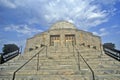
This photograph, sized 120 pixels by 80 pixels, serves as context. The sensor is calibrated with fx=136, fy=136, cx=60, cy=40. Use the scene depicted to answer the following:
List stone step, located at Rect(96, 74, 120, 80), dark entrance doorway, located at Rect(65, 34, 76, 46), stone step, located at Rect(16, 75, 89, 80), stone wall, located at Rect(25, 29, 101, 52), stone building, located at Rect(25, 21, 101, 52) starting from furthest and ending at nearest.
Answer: stone wall, located at Rect(25, 29, 101, 52) < stone building, located at Rect(25, 21, 101, 52) < dark entrance doorway, located at Rect(65, 34, 76, 46) < stone step, located at Rect(16, 75, 89, 80) < stone step, located at Rect(96, 74, 120, 80)

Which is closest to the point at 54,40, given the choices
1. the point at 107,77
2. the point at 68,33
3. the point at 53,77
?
the point at 68,33

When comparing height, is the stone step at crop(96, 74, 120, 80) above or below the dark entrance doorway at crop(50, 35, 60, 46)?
below

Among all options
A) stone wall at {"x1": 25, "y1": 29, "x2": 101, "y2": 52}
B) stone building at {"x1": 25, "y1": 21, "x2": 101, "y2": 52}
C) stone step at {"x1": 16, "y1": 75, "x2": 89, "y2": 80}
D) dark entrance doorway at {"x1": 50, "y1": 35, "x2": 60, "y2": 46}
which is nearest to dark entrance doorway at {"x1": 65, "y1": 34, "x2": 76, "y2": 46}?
stone building at {"x1": 25, "y1": 21, "x2": 101, "y2": 52}

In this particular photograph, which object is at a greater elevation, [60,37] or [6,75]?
[60,37]

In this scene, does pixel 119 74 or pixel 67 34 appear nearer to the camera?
→ pixel 119 74

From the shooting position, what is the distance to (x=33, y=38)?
1021 inches

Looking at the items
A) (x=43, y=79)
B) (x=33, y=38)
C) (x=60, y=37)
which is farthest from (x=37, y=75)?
(x=33, y=38)

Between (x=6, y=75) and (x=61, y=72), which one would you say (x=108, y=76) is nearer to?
(x=61, y=72)

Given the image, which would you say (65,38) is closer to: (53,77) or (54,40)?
(54,40)

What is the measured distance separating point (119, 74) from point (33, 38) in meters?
20.8

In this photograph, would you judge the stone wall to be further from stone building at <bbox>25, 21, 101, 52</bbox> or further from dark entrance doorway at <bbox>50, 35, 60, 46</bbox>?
dark entrance doorway at <bbox>50, 35, 60, 46</bbox>

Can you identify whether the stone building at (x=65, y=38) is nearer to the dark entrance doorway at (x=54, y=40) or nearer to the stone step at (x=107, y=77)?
the dark entrance doorway at (x=54, y=40)

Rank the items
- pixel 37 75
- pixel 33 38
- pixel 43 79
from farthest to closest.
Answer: pixel 33 38 → pixel 37 75 → pixel 43 79

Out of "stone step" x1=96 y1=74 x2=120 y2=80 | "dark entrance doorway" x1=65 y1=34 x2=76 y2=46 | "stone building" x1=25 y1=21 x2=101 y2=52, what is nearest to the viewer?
"stone step" x1=96 y1=74 x2=120 y2=80
